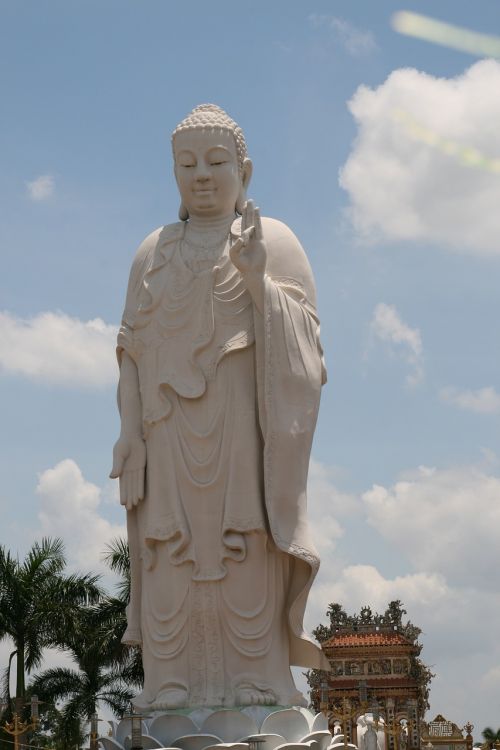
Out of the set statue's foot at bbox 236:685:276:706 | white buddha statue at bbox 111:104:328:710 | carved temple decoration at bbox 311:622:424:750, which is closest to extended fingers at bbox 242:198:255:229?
white buddha statue at bbox 111:104:328:710

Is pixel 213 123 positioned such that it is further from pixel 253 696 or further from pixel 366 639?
pixel 366 639

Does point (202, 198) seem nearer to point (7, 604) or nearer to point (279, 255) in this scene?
point (279, 255)

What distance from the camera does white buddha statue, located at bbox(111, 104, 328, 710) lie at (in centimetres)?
1130

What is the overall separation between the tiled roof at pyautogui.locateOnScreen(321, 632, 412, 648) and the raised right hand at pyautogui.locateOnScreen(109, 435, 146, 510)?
20230 millimetres

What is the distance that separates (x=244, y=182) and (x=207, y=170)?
21.6 inches

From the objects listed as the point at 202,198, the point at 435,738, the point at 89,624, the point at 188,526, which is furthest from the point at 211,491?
the point at 435,738

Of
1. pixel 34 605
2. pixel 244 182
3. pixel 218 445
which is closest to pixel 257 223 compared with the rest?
pixel 244 182

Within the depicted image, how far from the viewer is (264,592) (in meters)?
11.4

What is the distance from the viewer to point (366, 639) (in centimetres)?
3156

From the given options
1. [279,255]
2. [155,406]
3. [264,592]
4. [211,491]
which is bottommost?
[264,592]

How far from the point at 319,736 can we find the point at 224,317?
3.61m

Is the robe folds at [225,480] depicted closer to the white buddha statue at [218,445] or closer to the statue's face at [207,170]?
the white buddha statue at [218,445]

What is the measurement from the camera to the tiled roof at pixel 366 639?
102 ft

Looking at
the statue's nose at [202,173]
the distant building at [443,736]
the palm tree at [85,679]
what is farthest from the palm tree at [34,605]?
the statue's nose at [202,173]
